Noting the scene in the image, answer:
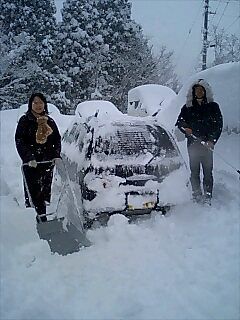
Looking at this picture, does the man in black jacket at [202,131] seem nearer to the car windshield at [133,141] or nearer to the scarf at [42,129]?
the car windshield at [133,141]

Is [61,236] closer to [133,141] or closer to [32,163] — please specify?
[32,163]

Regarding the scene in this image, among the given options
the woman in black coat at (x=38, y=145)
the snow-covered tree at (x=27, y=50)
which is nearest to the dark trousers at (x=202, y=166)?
the woman in black coat at (x=38, y=145)

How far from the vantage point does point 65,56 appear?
3102cm

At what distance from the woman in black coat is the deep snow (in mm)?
426

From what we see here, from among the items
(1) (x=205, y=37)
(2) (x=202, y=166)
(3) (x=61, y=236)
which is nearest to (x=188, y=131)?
(2) (x=202, y=166)

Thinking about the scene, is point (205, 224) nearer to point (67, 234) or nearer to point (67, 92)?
point (67, 234)

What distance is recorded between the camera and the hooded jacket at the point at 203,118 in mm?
5961

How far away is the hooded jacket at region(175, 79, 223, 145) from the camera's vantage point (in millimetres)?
5961

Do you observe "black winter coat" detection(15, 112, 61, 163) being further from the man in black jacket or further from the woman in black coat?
the man in black jacket

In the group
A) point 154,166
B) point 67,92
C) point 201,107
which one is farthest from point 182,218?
point 67,92

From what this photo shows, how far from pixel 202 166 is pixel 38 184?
2.51m

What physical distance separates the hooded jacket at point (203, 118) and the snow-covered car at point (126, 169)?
25.5 inches

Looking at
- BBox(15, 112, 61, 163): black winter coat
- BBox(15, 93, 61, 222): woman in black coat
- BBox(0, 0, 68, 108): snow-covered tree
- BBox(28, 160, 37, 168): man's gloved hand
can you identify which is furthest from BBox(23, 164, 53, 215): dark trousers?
BBox(0, 0, 68, 108): snow-covered tree

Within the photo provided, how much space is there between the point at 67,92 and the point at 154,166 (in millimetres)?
26999
